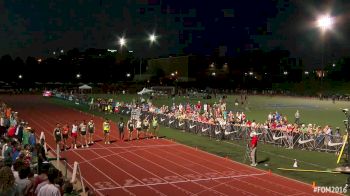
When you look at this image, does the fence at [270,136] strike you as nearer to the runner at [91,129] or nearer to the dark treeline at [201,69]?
the runner at [91,129]

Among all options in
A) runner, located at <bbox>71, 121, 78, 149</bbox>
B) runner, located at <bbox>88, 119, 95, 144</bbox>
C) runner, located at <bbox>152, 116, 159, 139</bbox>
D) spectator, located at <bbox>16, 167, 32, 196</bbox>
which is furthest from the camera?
runner, located at <bbox>152, 116, 159, 139</bbox>

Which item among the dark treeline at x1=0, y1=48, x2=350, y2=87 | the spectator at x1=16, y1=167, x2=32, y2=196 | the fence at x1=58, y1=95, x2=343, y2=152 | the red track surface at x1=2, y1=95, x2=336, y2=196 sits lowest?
the red track surface at x1=2, y1=95, x2=336, y2=196

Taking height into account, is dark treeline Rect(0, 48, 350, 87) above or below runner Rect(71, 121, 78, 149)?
above

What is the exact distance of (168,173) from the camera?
18562mm

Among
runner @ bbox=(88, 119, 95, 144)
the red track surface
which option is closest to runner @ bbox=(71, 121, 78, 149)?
the red track surface

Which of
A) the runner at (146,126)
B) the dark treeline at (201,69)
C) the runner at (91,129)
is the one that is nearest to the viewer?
the runner at (91,129)

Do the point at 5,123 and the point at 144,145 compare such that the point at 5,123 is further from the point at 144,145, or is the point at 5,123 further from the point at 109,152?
the point at 144,145

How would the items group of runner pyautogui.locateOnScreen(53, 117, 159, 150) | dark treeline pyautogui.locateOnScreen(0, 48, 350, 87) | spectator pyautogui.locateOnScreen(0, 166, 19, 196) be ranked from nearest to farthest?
spectator pyautogui.locateOnScreen(0, 166, 19, 196) → group of runner pyautogui.locateOnScreen(53, 117, 159, 150) → dark treeline pyautogui.locateOnScreen(0, 48, 350, 87)

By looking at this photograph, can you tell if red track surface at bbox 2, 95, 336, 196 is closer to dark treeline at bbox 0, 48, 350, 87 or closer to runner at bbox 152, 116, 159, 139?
runner at bbox 152, 116, 159, 139

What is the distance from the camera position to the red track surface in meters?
15.8

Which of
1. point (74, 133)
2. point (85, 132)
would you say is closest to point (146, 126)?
point (85, 132)

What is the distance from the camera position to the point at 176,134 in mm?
31594

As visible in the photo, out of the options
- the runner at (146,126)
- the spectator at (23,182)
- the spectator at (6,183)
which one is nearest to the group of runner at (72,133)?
the runner at (146,126)

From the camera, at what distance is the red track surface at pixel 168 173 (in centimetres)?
1580
